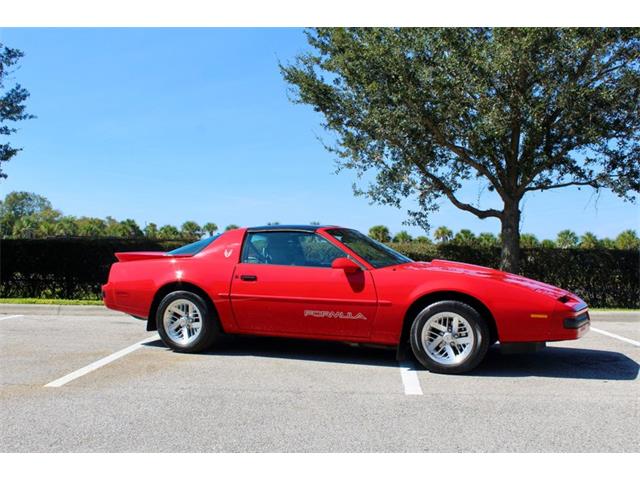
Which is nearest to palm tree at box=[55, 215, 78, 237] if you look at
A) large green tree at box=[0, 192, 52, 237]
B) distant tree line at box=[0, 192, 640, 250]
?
distant tree line at box=[0, 192, 640, 250]

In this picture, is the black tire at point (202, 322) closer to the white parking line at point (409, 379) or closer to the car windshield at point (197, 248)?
the car windshield at point (197, 248)

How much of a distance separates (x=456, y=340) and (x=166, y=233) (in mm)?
36186

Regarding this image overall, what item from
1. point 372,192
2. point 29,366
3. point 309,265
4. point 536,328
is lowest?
point 29,366

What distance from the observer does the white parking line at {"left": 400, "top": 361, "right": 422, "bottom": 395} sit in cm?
487

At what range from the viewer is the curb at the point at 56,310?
9398 millimetres

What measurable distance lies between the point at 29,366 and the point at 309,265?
3.04m

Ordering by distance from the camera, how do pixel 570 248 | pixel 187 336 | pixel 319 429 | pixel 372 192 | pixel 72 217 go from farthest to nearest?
pixel 72 217, pixel 372 192, pixel 570 248, pixel 187 336, pixel 319 429

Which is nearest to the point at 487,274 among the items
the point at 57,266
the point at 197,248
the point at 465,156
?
the point at 197,248

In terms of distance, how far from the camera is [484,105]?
10.8 m

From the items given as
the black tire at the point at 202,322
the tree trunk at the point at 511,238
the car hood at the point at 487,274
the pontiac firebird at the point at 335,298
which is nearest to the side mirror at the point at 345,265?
the pontiac firebird at the point at 335,298

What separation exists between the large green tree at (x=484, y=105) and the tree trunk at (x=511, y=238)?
24 millimetres

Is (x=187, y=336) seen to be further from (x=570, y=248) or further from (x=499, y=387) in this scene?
(x=570, y=248)

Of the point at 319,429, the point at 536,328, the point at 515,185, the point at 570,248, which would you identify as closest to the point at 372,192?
the point at 515,185

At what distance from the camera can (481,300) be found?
5340 millimetres
